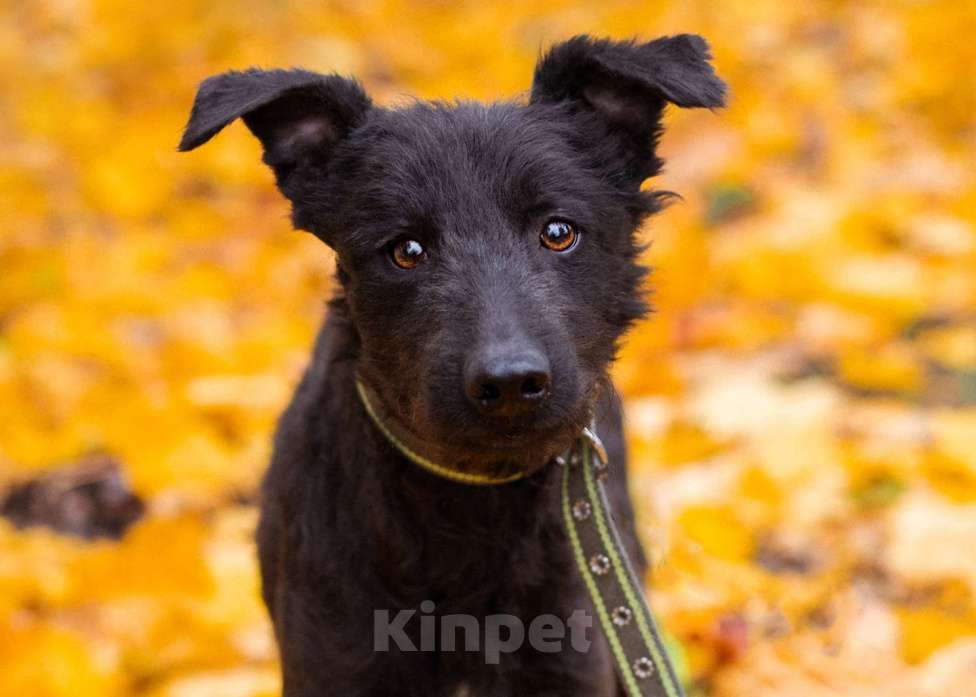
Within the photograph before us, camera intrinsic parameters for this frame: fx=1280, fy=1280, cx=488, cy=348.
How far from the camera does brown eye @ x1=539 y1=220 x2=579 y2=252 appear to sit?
3.27m

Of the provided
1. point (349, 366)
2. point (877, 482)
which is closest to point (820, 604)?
point (877, 482)

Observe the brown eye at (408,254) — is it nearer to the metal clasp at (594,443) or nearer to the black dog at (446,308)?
the black dog at (446,308)

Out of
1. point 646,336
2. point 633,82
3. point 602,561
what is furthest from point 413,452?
point 646,336

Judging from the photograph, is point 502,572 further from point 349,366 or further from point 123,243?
point 123,243

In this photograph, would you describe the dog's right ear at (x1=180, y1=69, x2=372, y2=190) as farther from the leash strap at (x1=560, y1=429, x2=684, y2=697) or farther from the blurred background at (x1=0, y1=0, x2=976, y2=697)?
the blurred background at (x1=0, y1=0, x2=976, y2=697)

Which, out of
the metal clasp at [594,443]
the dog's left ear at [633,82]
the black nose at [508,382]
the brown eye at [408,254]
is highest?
the dog's left ear at [633,82]

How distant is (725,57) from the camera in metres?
9.05

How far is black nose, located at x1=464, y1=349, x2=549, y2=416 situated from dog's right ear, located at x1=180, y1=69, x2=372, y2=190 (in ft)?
3.11

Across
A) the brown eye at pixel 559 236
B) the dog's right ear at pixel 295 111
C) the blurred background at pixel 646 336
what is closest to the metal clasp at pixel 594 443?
the brown eye at pixel 559 236

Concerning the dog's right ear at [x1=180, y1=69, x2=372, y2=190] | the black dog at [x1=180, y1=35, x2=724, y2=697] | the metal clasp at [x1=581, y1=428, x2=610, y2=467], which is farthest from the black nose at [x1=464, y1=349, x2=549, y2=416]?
the dog's right ear at [x1=180, y1=69, x2=372, y2=190]

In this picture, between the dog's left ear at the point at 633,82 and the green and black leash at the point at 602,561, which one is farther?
the dog's left ear at the point at 633,82

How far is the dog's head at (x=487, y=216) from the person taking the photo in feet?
9.74

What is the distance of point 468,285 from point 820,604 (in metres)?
2.15

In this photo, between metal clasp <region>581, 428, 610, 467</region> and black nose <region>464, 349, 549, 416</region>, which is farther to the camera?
metal clasp <region>581, 428, 610, 467</region>
